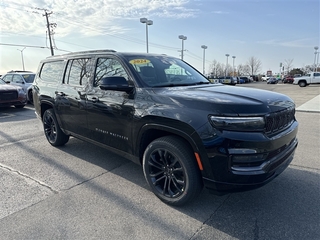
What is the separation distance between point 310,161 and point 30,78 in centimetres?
1376

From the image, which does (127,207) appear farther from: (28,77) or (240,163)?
(28,77)

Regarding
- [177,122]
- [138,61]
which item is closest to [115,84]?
[138,61]

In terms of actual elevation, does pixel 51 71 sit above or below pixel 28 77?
below

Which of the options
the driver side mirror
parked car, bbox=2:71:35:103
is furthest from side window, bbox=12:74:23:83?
the driver side mirror

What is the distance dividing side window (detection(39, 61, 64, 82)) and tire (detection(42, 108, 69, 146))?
2.28 feet

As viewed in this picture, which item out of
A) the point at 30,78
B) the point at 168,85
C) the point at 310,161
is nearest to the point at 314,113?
the point at 310,161

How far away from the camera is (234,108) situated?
2.38 m

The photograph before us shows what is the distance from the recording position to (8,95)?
10.5 metres

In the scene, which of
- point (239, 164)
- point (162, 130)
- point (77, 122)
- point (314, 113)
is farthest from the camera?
point (314, 113)

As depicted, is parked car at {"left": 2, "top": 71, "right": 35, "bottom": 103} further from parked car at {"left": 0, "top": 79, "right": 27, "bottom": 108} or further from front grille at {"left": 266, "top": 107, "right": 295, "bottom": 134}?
front grille at {"left": 266, "top": 107, "right": 295, "bottom": 134}

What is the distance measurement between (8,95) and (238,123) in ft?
36.6

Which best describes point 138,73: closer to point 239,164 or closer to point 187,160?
point 187,160

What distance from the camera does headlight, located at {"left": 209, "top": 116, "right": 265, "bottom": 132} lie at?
2.36 meters

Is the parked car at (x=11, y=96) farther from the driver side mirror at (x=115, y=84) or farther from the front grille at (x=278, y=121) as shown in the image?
the front grille at (x=278, y=121)
